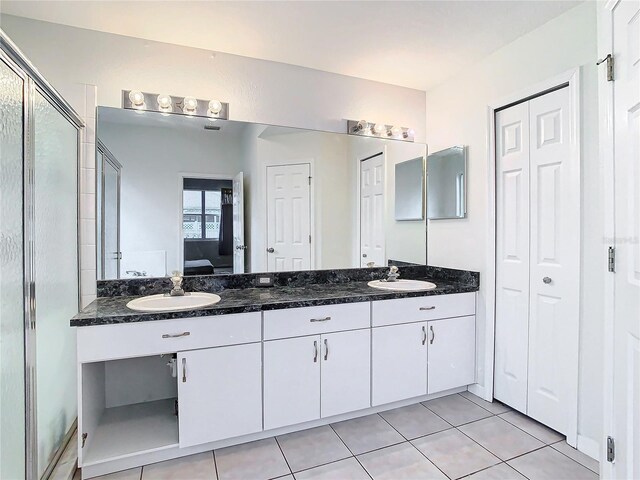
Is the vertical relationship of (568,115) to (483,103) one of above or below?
below

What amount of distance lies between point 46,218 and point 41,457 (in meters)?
1.06

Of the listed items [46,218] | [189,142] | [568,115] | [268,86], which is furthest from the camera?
[268,86]

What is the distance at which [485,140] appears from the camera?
7.97 feet

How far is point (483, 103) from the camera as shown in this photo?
2.46m

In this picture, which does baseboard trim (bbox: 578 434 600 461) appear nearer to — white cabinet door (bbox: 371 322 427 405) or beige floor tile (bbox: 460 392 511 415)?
beige floor tile (bbox: 460 392 511 415)

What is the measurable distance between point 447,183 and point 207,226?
5.99ft

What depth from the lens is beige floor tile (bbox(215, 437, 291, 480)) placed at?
1704 mm

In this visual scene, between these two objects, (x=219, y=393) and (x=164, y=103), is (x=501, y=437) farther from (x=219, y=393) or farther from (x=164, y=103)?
(x=164, y=103)

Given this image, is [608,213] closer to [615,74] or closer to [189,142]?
[615,74]

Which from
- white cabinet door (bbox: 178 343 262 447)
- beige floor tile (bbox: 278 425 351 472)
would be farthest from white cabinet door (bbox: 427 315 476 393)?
white cabinet door (bbox: 178 343 262 447)

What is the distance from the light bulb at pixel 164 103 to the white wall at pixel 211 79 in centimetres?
7

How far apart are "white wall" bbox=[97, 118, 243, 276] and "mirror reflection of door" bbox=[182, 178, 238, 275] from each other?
5cm

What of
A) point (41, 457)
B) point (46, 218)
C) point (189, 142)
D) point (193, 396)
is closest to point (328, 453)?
point (193, 396)

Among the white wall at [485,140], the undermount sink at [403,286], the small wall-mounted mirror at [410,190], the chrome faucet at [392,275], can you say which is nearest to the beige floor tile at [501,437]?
the white wall at [485,140]
